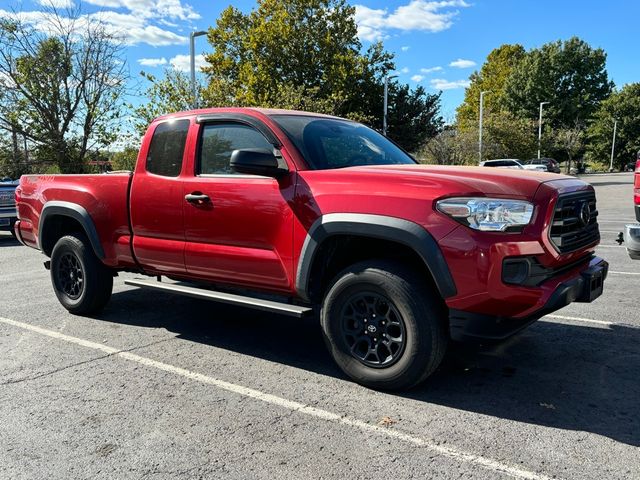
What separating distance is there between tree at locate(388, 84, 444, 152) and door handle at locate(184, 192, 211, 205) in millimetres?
33032

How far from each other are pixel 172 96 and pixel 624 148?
59772 millimetres

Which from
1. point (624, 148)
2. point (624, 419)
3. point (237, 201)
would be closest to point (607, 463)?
point (624, 419)

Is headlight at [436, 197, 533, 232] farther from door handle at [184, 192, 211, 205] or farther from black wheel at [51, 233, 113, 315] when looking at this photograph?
black wheel at [51, 233, 113, 315]

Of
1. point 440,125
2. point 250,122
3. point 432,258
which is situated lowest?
point 432,258

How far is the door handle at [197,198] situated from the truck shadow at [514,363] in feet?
4.24

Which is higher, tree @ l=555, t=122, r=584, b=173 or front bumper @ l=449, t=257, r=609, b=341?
tree @ l=555, t=122, r=584, b=173

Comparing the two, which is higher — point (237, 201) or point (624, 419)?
point (237, 201)

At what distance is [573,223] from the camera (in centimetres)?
364

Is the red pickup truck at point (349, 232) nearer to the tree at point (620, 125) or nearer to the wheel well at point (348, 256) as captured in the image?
the wheel well at point (348, 256)

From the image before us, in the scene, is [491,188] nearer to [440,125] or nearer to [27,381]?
[27,381]

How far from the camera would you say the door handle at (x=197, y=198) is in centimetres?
442

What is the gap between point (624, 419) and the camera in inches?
129

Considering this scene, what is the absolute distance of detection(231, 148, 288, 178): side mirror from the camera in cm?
379

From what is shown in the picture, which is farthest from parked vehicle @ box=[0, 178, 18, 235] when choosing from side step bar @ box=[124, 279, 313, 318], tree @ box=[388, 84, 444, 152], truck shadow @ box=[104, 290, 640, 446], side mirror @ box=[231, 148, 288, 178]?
tree @ box=[388, 84, 444, 152]
